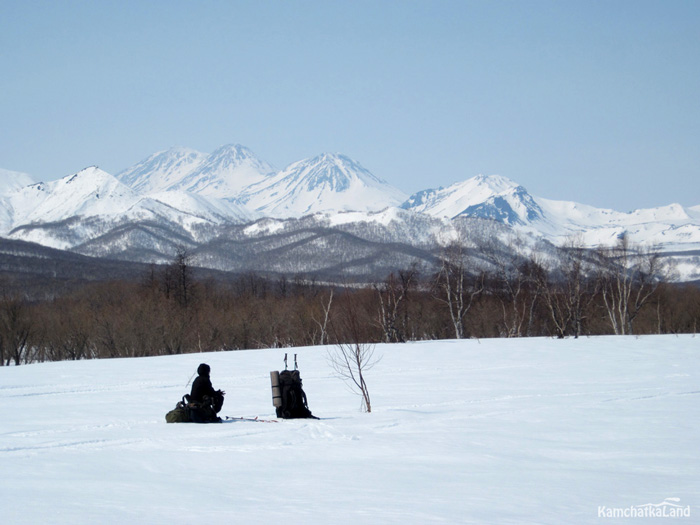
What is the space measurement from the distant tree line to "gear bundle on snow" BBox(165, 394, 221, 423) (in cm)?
3191

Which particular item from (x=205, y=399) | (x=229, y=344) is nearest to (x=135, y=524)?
(x=205, y=399)

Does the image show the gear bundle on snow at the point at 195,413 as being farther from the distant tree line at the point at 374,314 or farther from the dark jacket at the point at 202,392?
the distant tree line at the point at 374,314

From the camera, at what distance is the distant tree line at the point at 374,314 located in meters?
50.6

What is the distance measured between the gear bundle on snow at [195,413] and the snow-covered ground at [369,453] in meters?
0.34

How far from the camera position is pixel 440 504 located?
7754 millimetres

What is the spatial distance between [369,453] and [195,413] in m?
4.37

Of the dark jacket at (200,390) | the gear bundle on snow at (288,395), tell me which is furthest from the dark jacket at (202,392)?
the gear bundle on snow at (288,395)

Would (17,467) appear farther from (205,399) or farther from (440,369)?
(440,369)

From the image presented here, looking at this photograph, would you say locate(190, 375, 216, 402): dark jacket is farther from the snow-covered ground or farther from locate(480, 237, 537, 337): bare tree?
locate(480, 237, 537, 337): bare tree

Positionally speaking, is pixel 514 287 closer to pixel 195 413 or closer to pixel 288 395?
pixel 288 395

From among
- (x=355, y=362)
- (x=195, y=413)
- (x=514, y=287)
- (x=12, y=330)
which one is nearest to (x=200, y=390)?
(x=195, y=413)

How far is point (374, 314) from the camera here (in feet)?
203

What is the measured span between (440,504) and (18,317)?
53773 millimetres

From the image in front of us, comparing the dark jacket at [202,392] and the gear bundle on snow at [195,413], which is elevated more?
the dark jacket at [202,392]
